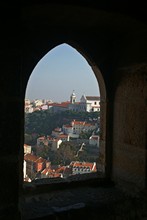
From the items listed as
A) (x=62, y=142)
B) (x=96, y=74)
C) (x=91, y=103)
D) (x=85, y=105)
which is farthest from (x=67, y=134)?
(x=96, y=74)

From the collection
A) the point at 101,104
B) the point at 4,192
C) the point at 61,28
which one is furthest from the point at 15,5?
the point at 101,104

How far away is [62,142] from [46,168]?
437 mm

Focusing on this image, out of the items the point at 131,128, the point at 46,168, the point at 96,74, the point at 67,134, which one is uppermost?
the point at 96,74

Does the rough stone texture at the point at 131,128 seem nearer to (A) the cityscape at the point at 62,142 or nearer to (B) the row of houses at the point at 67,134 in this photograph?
(A) the cityscape at the point at 62,142

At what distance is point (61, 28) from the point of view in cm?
233

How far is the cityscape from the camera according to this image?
9.03ft

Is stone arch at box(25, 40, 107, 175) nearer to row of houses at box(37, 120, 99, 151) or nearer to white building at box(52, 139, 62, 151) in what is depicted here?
row of houses at box(37, 120, 99, 151)

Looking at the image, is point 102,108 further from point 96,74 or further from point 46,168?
point 46,168

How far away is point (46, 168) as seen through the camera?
286 cm

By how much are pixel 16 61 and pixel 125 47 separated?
123 centimetres

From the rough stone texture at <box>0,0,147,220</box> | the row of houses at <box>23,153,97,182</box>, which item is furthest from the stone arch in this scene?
the row of houses at <box>23,153,97,182</box>

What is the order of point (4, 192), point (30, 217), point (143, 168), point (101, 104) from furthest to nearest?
1. point (101, 104)
2. point (143, 168)
3. point (30, 217)
4. point (4, 192)

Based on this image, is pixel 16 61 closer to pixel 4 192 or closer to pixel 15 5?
pixel 15 5

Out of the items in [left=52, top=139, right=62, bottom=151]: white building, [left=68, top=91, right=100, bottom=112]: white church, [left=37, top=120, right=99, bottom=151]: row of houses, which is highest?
[left=68, top=91, right=100, bottom=112]: white church
